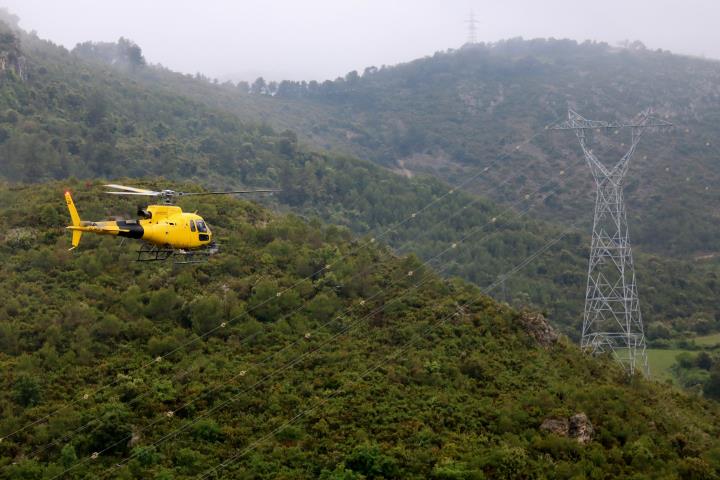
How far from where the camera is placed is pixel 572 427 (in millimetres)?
45375

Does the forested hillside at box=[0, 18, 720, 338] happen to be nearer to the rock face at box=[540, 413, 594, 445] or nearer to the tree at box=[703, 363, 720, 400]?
the tree at box=[703, 363, 720, 400]

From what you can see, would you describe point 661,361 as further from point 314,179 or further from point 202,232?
point 314,179

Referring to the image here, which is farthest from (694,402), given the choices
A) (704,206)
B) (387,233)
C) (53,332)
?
(704,206)

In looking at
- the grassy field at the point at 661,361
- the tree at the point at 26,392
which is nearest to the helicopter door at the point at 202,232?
the tree at the point at 26,392

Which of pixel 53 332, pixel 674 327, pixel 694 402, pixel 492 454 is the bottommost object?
pixel 674 327

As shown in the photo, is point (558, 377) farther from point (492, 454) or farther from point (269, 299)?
point (269, 299)

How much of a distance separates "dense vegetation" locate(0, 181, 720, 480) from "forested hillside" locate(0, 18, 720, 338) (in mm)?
43710

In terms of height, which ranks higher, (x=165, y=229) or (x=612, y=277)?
(x=165, y=229)

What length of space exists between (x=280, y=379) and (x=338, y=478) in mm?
10671

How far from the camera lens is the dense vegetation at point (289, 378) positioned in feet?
136

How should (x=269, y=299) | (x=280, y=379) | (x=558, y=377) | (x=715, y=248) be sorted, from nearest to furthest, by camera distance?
(x=280, y=379) < (x=558, y=377) < (x=269, y=299) < (x=715, y=248)

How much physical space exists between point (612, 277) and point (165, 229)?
79.5 metres

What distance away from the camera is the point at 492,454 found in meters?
41.3

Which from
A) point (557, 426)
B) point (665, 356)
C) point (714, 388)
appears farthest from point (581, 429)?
point (665, 356)
